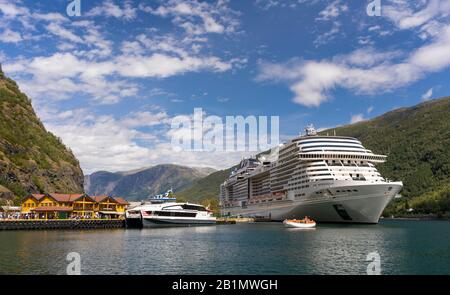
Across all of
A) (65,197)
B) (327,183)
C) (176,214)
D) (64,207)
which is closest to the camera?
(327,183)

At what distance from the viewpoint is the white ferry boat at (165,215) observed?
117m

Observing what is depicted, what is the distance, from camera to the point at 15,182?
141500mm

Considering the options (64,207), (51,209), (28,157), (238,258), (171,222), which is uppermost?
(28,157)

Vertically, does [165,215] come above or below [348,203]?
below

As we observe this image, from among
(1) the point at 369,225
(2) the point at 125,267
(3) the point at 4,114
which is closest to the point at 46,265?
(2) the point at 125,267

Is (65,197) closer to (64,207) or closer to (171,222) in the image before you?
(64,207)

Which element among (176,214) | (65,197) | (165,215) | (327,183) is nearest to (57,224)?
(65,197)

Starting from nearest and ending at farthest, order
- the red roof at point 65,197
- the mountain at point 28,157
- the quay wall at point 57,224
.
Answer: the quay wall at point 57,224, the red roof at point 65,197, the mountain at point 28,157

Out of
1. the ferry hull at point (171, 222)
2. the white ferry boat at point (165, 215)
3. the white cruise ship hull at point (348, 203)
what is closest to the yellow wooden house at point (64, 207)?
the white ferry boat at point (165, 215)

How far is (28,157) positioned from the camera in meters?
158

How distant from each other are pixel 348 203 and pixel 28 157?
11911 centimetres

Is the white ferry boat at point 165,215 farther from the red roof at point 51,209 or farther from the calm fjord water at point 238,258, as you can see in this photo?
the calm fjord water at point 238,258
